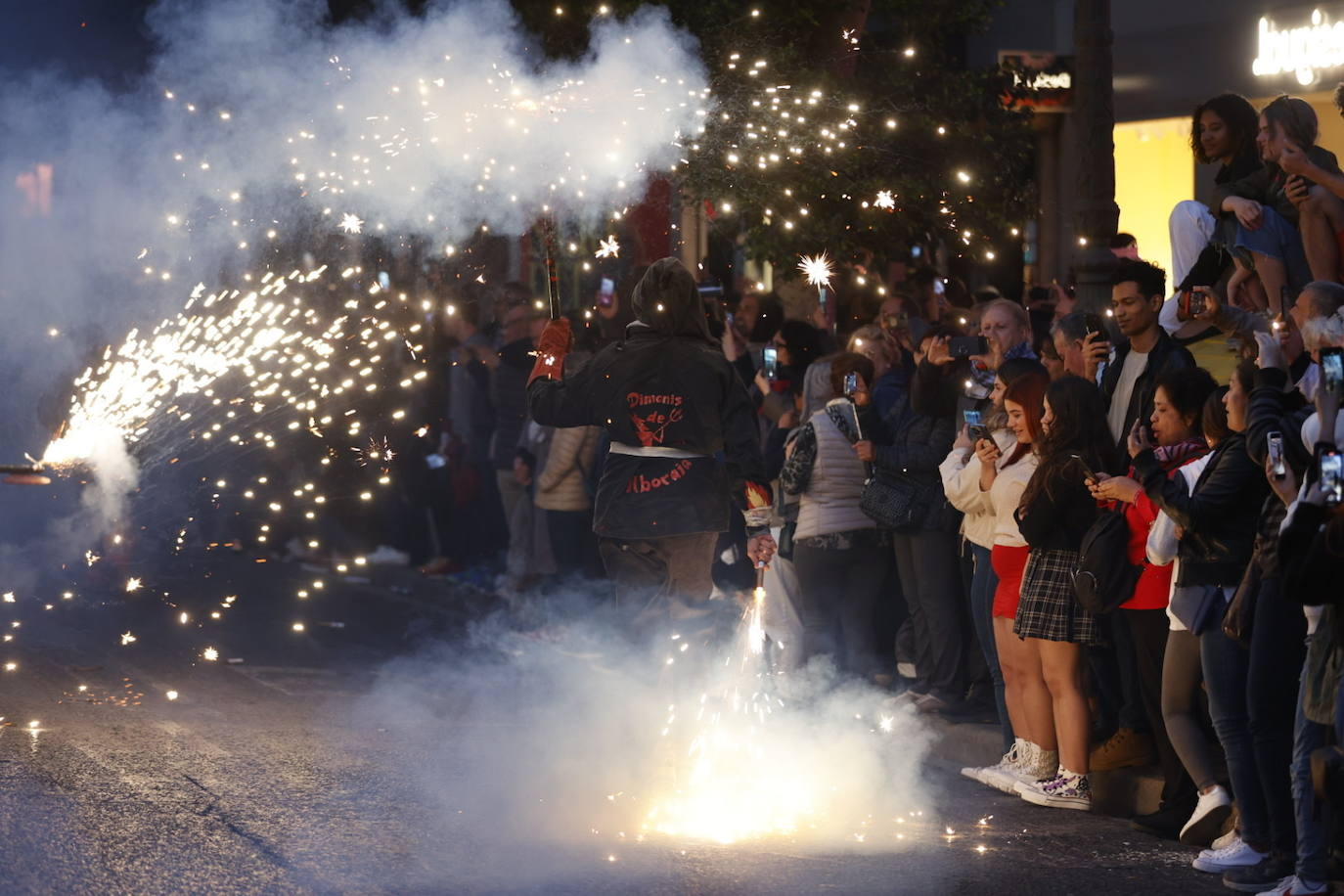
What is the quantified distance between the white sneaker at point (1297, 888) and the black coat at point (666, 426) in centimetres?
297

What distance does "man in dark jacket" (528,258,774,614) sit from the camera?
8047 millimetres

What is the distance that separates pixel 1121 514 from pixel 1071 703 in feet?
2.72

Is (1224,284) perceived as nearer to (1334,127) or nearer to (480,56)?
(480,56)

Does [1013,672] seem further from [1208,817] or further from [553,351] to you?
[553,351]

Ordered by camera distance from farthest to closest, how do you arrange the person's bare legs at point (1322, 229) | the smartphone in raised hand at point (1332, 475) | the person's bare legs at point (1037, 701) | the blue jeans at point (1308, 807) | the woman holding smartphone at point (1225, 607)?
the person's bare legs at point (1037, 701)
the person's bare legs at point (1322, 229)
the woman holding smartphone at point (1225, 607)
the blue jeans at point (1308, 807)
the smartphone in raised hand at point (1332, 475)

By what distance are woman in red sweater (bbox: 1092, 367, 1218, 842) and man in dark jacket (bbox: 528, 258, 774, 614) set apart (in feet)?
5.61

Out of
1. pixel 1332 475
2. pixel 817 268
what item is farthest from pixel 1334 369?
pixel 817 268

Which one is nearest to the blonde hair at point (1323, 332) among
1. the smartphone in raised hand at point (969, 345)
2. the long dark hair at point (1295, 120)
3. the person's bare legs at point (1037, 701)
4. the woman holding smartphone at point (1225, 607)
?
the woman holding smartphone at point (1225, 607)

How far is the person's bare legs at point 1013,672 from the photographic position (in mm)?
7737

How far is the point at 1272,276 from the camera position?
305 inches

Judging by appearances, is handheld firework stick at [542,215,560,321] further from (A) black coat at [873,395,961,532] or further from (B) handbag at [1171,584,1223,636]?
(B) handbag at [1171,584,1223,636]

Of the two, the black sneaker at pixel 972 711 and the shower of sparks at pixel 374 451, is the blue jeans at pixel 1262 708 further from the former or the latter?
the shower of sparks at pixel 374 451

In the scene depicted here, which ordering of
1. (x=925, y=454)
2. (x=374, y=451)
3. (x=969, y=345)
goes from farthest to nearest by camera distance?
(x=374, y=451), (x=925, y=454), (x=969, y=345)

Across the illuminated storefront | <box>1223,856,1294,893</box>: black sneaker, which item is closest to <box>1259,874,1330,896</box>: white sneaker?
<box>1223,856,1294,893</box>: black sneaker
